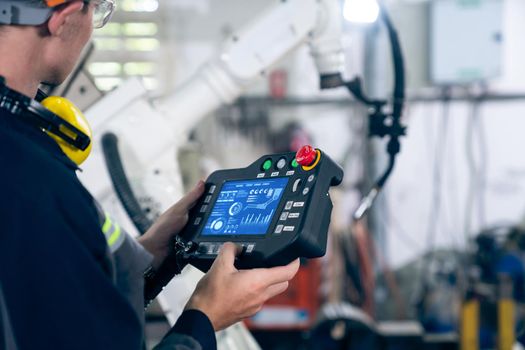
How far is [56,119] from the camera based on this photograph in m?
0.87

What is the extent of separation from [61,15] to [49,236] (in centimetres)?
31

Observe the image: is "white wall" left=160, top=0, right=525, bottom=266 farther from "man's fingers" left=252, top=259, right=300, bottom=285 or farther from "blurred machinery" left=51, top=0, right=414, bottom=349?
"man's fingers" left=252, top=259, right=300, bottom=285

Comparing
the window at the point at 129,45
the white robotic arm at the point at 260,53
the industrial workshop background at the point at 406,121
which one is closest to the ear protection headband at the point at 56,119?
the white robotic arm at the point at 260,53

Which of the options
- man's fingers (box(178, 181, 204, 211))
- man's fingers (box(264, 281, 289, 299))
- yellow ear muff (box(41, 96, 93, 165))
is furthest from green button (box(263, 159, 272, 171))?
yellow ear muff (box(41, 96, 93, 165))

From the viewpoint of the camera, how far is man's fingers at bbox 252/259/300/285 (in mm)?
967

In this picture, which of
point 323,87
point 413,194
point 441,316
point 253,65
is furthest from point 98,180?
point 413,194

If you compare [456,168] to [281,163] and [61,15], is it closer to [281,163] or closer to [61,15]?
[281,163]

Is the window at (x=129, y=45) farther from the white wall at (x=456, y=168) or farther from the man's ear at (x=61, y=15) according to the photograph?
the man's ear at (x=61, y=15)

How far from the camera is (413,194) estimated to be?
15.1ft

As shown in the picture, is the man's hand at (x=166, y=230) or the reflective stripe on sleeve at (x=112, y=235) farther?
the man's hand at (x=166, y=230)

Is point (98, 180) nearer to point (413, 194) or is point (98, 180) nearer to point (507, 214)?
point (413, 194)

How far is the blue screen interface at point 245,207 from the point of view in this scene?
106 cm

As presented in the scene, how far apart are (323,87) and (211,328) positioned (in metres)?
1.05

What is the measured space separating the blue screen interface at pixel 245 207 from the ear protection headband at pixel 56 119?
0.92 feet
